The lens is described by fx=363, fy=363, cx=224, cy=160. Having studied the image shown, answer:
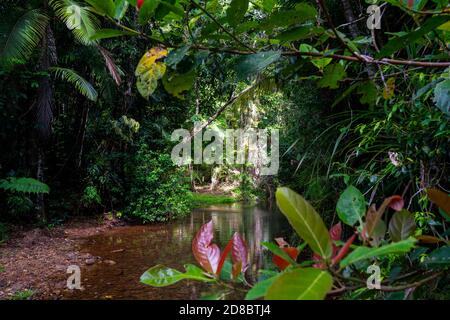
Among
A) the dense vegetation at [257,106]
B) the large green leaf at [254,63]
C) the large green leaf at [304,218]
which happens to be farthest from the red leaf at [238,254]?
the large green leaf at [254,63]

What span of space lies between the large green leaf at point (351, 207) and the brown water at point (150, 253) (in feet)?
10.3

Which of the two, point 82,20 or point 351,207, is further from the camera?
point 82,20

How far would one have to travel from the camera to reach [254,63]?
2.13 ft

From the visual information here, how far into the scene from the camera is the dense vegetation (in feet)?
1.98

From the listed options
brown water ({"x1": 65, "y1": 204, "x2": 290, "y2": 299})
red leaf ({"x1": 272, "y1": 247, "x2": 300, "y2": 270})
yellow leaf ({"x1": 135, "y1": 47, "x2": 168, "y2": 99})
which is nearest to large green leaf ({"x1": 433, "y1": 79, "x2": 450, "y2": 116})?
red leaf ({"x1": 272, "y1": 247, "x2": 300, "y2": 270})

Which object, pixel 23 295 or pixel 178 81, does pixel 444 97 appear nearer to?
pixel 178 81

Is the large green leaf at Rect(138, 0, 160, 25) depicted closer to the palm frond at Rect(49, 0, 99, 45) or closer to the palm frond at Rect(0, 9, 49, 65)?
the palm frond at Rect(49, 0, 99, 45)

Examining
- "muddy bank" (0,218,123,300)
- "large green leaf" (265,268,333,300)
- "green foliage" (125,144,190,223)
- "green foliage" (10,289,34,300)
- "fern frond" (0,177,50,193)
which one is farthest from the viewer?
"green foliage" (125,144,190,223)

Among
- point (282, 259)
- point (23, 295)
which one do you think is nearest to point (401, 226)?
point (282, 259)

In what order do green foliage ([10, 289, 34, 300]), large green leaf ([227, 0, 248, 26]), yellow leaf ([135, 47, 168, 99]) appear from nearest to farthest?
large green leaf ([227, 0, 248, 26]) → yellow leaf ([135, 47, 168, 99]) → green foliage ([10, 289, 34, 300])

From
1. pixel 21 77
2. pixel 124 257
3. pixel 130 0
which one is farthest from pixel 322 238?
pixel 21 77

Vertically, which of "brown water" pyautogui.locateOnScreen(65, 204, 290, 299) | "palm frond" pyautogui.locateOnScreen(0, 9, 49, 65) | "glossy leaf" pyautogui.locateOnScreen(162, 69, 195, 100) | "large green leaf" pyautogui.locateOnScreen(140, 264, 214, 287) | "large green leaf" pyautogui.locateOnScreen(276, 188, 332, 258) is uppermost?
"palm frond" pyautogui.locateOnScreen(0, 9, 49, 65)

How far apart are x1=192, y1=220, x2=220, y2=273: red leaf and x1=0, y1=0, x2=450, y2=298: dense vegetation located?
0.01m

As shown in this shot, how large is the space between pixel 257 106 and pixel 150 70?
12132 millimetres
